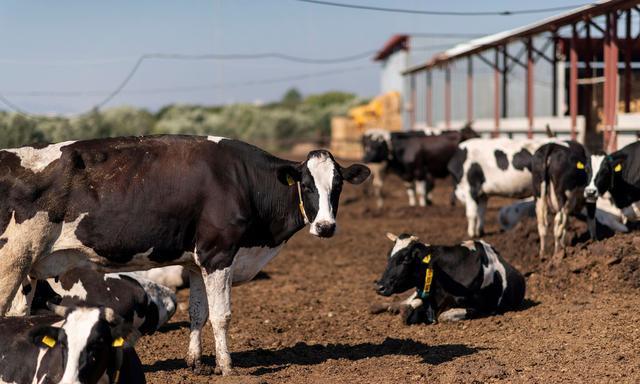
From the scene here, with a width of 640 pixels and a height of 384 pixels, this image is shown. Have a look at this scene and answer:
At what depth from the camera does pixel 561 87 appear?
24000mm

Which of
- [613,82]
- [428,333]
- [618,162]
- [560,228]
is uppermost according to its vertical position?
[613,82]

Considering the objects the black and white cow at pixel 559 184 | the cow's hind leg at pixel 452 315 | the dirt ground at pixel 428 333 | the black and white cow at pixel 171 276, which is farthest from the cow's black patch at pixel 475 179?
the cow's hind leg at pixel 452 315

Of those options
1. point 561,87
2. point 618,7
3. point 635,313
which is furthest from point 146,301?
point 561,87

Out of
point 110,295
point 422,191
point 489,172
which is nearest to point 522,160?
point 489,172

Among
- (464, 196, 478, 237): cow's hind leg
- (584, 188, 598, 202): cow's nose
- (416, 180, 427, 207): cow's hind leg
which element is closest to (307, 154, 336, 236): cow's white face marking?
(584, 188, 598, 202): cow's nose

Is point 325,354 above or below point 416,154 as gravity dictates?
below

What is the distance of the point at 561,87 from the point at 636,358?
1769 cm

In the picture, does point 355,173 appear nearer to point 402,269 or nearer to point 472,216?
point 402,269

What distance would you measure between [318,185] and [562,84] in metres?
18.1

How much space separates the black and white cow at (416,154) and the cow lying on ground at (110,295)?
12.8 metres

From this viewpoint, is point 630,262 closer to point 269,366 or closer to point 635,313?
point 635,313

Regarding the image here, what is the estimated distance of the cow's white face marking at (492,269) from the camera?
9859 mm

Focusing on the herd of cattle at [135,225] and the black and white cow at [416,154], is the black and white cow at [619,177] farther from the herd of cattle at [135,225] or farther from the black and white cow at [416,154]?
the black and white cow at [416,154]

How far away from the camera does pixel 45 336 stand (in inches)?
217
